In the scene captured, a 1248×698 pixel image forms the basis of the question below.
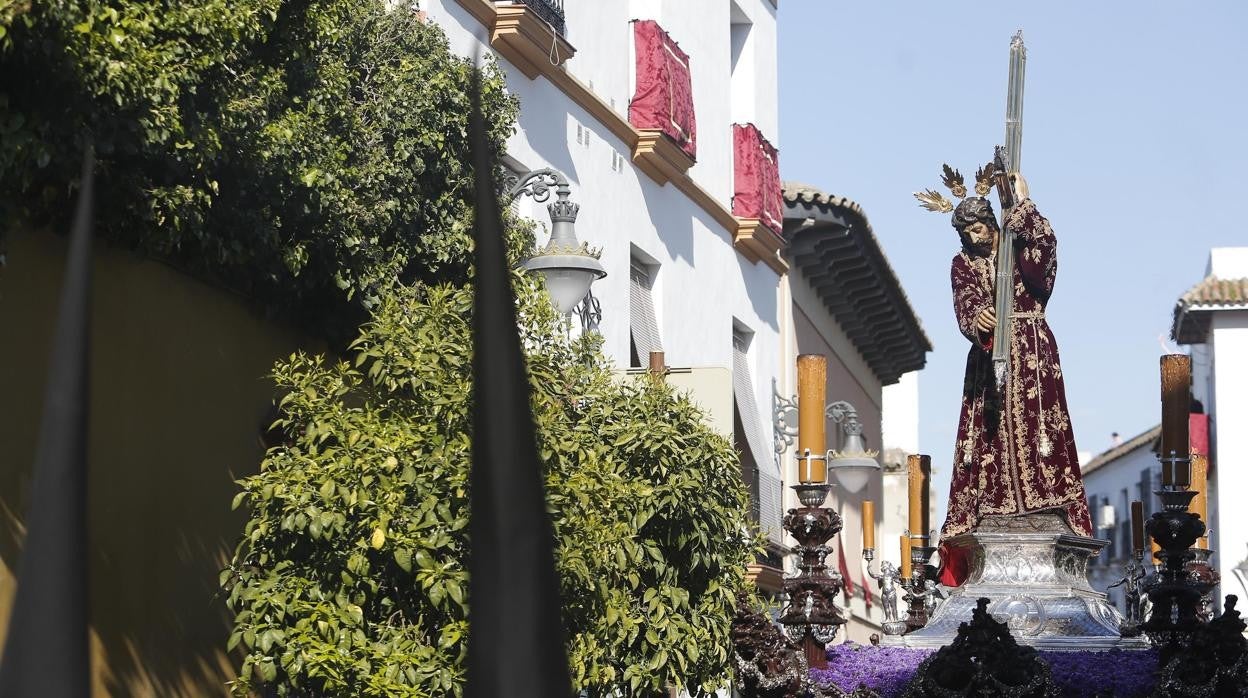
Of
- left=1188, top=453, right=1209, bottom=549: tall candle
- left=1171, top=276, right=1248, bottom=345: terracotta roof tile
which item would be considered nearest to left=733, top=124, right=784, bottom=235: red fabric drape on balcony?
left=1188, top=453, right=1209, bottom=549: tall candle

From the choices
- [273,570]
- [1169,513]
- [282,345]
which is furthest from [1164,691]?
[282,345]

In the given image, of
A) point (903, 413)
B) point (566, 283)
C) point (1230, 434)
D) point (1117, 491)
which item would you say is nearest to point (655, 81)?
point (566, 283)

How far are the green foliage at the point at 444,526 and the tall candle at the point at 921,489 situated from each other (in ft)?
7.07

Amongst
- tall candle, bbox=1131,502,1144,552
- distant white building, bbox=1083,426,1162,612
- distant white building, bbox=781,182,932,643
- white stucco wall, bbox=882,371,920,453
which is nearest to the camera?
tall candle, bbox=1131,502,1144,552

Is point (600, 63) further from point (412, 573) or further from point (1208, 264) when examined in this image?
point (1208, 264)

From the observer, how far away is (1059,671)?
7.85 metres

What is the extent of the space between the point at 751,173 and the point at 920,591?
11137 millimetres

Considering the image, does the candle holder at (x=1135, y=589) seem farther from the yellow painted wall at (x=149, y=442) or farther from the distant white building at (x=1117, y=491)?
the distant white building at (x=1117, y=491)

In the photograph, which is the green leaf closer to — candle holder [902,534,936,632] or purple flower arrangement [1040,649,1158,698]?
purple flower arrangement [1040,649,1158,698]

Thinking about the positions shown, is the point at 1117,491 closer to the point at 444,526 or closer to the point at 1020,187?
the point at 1020,187

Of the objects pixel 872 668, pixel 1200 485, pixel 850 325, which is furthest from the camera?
pixel 850 325

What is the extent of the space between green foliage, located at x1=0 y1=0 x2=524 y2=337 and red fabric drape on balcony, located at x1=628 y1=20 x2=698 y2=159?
4863 millimetres

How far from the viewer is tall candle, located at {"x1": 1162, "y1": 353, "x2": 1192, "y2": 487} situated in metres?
8.03

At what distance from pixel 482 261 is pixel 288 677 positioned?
6742 millimetres
